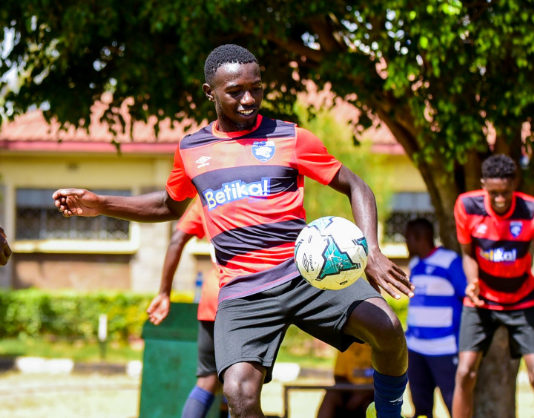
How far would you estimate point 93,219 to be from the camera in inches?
666

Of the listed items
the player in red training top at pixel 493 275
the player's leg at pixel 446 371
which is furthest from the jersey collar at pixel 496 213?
the player's leg at pixel 446 371

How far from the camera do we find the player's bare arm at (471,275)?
590 centimetres

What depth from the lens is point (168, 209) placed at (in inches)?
179

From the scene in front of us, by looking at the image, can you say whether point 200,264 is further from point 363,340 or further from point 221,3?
point 363,340

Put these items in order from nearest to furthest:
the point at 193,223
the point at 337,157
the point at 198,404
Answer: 1. the point at 198,404
2. the point at 193,223
3. the point at 337,157

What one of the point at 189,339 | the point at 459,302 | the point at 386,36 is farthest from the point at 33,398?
the point at 386,36

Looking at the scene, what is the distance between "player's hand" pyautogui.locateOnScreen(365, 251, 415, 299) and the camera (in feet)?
11.6

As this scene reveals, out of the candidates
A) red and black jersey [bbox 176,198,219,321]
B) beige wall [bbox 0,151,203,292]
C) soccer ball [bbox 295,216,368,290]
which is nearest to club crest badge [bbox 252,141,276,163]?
soccer ball [bbox 295,216,368,290]

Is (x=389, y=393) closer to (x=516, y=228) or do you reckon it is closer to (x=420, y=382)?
(x=516, y=228)

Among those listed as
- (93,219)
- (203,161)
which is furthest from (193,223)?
(93,219)

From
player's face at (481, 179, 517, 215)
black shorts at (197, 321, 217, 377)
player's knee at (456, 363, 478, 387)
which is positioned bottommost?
player's knee at (456, 363, 478, 387)

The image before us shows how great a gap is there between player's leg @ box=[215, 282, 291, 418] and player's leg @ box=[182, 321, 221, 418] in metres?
1.85

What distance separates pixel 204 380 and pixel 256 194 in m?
2.30

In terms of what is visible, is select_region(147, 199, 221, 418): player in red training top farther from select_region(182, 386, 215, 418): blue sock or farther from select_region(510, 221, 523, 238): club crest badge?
select_region(510, 221, 523, 238): club crest badge
